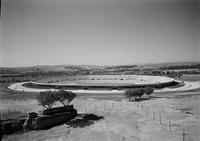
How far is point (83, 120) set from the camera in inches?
674

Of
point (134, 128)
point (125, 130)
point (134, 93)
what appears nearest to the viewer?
point (125, 130)

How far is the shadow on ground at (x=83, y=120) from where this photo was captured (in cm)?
1598

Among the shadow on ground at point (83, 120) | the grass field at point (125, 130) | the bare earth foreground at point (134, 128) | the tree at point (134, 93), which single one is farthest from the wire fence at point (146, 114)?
the tree at point (134, 93)

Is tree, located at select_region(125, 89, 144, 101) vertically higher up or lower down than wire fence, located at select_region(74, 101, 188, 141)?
higher up

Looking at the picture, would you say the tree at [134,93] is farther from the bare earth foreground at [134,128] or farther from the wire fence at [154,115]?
the bare earth foreground at [134,128]

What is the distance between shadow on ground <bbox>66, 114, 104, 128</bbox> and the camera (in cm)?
1598

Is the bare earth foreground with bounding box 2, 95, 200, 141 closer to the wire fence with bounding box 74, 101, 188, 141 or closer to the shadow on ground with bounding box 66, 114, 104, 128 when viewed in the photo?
the wire fence with bounding box 74, 101, 188, 141

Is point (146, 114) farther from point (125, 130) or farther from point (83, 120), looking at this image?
point (83, 120)

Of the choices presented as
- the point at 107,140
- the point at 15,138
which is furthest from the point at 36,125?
the point at 107,140

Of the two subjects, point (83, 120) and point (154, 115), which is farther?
point (154, 115)

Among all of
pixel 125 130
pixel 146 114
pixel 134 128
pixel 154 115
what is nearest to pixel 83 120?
pixel 125 130

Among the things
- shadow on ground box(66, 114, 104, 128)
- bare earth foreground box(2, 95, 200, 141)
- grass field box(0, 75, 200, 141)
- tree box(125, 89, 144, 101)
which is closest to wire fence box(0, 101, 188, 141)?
bare earth foreground box(2, 95, 200, 141)

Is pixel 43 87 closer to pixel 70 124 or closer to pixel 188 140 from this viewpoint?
pixel 70 124

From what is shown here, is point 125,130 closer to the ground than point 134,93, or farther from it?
closer to the ground
